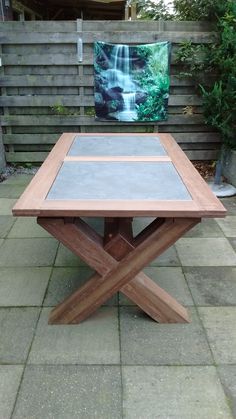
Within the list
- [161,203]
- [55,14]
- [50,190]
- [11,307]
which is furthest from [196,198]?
[55,14]

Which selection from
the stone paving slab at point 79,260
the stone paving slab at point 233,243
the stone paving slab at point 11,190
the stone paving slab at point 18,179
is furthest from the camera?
the stone paving slab at point 18,179

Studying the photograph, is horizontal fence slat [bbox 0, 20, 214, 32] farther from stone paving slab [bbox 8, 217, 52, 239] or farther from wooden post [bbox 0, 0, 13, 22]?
stone paving slab [bbox 8, 217, 52, 239]

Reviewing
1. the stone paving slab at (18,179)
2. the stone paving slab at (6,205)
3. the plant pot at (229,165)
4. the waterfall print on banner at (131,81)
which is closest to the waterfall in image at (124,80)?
the waterfall print on banner at (131,81)

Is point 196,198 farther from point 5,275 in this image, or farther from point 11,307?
point 5,275

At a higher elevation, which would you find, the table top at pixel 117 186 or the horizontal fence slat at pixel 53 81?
the horizontal fence slat at pixel 53 81

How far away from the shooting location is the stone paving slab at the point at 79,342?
186 cm

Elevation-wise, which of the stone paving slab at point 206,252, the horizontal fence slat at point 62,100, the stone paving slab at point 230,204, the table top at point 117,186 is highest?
the horizontal fence slat at point 62,100

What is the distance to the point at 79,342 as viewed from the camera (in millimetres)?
1979

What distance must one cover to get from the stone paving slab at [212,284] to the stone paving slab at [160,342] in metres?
0.19

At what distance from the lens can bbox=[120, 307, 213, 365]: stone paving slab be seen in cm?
186

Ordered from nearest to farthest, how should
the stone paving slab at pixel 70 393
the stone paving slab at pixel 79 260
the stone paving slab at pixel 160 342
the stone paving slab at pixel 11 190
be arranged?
the stone paving slab at pixel 70 393, the stone paving slab at pixel 160 342, the stone paving slab at pixel 79 260, the stone paving slab at pixel 11 190

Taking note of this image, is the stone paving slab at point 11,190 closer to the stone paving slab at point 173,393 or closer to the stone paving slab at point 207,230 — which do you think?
the stone paving slab at point 207,230

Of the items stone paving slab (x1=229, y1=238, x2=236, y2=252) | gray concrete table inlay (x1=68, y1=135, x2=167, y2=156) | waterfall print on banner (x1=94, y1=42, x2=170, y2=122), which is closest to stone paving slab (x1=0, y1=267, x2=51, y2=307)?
gray concrete table inlay (x1=68, y1=135, x2=167, y2=156)

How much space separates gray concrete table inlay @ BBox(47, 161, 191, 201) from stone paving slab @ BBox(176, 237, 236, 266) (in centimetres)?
80
